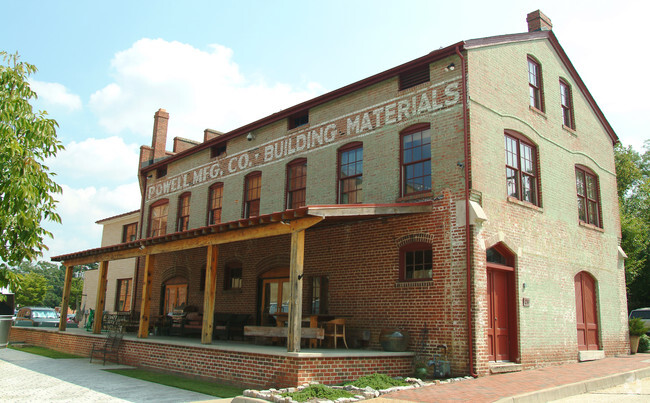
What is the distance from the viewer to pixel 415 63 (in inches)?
527

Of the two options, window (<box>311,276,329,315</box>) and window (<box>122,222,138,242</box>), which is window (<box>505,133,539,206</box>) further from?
window (<box>122,222,138,242</box>)

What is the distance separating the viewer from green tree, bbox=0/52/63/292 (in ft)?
19.2

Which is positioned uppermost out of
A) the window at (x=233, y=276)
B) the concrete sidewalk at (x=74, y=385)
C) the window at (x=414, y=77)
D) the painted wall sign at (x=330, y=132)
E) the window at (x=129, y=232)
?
the window at (x=414, y=77)

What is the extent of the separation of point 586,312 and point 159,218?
16.8 meters

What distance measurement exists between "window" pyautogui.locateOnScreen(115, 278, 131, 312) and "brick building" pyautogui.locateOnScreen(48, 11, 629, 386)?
24.2 ft

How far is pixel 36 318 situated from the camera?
81.4 ft

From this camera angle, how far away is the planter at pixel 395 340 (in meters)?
11.9

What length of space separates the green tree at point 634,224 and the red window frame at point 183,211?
1967 cm

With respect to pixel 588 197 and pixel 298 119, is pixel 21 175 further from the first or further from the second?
pixel 588 197

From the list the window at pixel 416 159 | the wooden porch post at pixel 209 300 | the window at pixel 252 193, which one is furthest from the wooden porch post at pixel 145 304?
the window at pixel 416 159

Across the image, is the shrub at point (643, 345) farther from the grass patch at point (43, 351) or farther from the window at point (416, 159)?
the grass patch at point (43, 351)

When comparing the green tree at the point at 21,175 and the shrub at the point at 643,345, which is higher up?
the green tree at the point at 21,175

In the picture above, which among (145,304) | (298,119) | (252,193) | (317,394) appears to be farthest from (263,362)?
(298,119)

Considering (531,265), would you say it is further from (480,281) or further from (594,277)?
(594,277)
